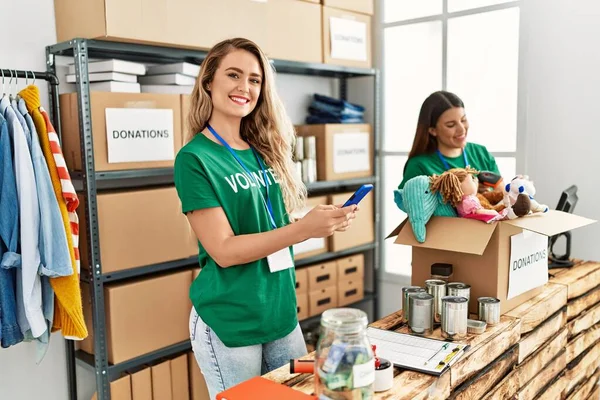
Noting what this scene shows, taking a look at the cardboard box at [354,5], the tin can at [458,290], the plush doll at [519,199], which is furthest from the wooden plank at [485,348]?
the cardboard box at [354,5]

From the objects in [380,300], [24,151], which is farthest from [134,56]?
[380,300]

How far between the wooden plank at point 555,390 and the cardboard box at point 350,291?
4.83 feet

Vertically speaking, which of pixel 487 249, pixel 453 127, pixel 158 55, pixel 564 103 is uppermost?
pixel 158 55

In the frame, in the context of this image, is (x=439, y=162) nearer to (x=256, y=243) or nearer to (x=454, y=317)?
(x=454, y=317)

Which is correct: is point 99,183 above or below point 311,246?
above

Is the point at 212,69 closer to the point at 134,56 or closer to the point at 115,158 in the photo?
the point at 115,158

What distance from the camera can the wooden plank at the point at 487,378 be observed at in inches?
55.8

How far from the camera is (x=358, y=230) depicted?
3.45 metres

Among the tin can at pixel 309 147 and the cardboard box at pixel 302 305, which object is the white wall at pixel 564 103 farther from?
the cardboard box at pixel 302 305

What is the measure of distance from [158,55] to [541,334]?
1.87 meters

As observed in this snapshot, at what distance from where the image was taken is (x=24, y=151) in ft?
6.42

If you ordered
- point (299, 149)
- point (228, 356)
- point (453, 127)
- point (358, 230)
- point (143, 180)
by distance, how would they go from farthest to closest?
point (358, 230) → point (299, 149) → point (143, 180) → point (453, 127) → point (228, 356)

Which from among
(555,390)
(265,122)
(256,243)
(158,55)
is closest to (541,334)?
(555,390)

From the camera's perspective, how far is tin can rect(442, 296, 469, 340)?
152 cm
